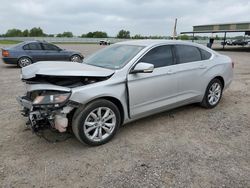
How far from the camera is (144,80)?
385cm

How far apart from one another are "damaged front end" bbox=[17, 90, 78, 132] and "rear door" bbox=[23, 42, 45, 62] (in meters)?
8.83

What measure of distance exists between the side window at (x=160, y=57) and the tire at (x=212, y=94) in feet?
4.26

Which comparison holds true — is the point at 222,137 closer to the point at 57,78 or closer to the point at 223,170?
the point at 223,170

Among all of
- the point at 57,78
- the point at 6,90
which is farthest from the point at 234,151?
the point at 6,90

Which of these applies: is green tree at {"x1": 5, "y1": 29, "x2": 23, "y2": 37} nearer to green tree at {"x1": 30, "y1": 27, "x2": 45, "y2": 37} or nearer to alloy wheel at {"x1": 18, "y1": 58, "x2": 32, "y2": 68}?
green tree at {"x1": 30, "y1": 27, "x2": 45, "y2": 37}

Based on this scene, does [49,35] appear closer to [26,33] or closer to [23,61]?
[26,33]

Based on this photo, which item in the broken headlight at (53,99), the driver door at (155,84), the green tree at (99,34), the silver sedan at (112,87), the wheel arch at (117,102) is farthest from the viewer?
the green tree at (99,34)

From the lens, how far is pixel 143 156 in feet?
10.8

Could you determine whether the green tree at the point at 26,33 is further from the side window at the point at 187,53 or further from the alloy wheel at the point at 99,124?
the alloy wheel at the point at 99,124

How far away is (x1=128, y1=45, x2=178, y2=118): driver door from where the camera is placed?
378 cm

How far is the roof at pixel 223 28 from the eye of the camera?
29456 mm

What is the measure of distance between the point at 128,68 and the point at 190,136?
1543 mm

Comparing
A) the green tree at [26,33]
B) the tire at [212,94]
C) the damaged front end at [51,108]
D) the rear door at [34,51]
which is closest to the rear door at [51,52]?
the rear door at [34,51]

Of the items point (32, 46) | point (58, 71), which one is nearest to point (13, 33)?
point (32, 46)
